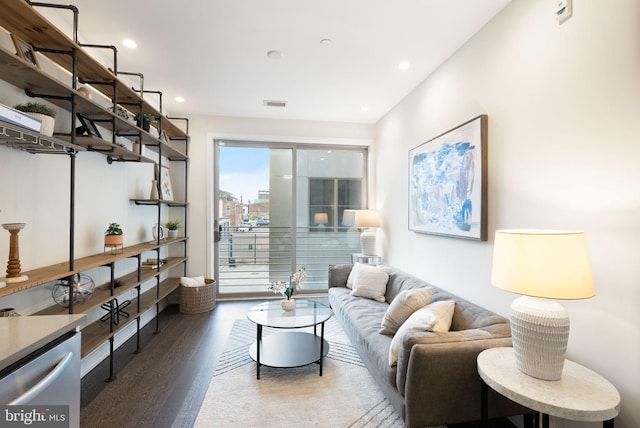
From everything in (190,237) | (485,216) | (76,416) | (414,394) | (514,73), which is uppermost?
(514,73)

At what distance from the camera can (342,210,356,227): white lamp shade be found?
4.61 m

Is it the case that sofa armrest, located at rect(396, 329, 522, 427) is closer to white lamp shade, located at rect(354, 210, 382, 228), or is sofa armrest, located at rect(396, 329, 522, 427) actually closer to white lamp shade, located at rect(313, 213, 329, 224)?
white lamp shade, located at rect(354, 210, 382, 228)

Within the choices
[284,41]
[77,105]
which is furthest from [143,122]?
[284,41]

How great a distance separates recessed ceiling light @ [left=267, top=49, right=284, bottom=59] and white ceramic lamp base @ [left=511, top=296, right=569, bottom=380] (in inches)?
105

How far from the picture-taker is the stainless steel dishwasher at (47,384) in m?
0.88

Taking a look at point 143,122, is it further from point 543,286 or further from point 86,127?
point 543,286

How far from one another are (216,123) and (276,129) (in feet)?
2.95

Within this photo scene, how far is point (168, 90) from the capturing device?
3.46 meters

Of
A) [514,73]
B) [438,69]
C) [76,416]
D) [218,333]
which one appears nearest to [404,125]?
[438,69]

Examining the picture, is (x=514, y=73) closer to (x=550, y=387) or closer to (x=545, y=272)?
(x=545, y=272)

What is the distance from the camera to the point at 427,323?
1900mm

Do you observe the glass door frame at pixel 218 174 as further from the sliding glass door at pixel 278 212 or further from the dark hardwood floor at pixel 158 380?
the dark hardwood floor at pixel 158 380

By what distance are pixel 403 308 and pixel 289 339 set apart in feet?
3.97

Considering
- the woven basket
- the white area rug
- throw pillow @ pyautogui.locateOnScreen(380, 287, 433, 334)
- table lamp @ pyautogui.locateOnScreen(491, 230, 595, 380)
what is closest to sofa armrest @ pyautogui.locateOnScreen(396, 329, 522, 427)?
table lamp @ pyautogui.locateOnScreen(491, 230, 595, 380)
